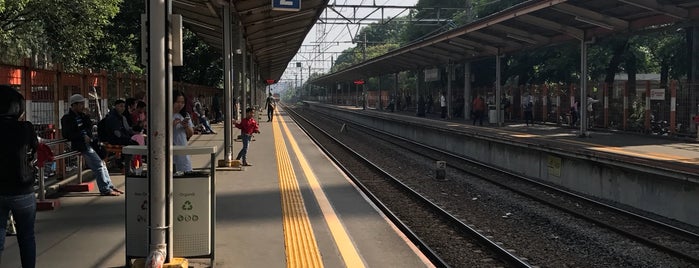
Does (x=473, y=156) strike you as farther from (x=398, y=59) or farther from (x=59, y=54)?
(x=398, y=59)

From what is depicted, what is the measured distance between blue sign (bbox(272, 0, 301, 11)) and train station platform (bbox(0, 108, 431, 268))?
161 inches

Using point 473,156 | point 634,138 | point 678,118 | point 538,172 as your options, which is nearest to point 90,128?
point 538,172

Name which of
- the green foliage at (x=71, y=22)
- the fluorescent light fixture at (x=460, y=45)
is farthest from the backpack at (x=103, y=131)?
the fluorescent light fixture at (x=460, y=45)

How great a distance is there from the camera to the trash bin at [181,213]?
5.05m

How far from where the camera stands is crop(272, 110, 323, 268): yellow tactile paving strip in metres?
5.78

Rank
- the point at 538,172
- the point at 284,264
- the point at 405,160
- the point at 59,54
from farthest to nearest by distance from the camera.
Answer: the point at 59,54 → the point at 405,160 → the point at 538,172 → the point at 284,264

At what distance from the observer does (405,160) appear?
1981 centimetres

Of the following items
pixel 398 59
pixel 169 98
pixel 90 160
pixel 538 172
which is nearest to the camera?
pixel 169 98

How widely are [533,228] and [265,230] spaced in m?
4.56

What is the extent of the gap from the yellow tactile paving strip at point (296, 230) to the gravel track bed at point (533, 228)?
1.82 meters

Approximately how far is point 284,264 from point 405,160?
14425 millimetres

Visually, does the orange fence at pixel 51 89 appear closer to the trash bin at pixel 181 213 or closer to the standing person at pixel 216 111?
the trash bin at pixel 181 213

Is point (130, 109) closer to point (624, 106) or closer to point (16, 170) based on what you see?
point (16, 170)

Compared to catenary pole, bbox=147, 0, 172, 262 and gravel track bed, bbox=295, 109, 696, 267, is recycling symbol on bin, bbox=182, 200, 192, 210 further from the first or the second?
gravel track bed, bbox=295, 109, 696, 267
